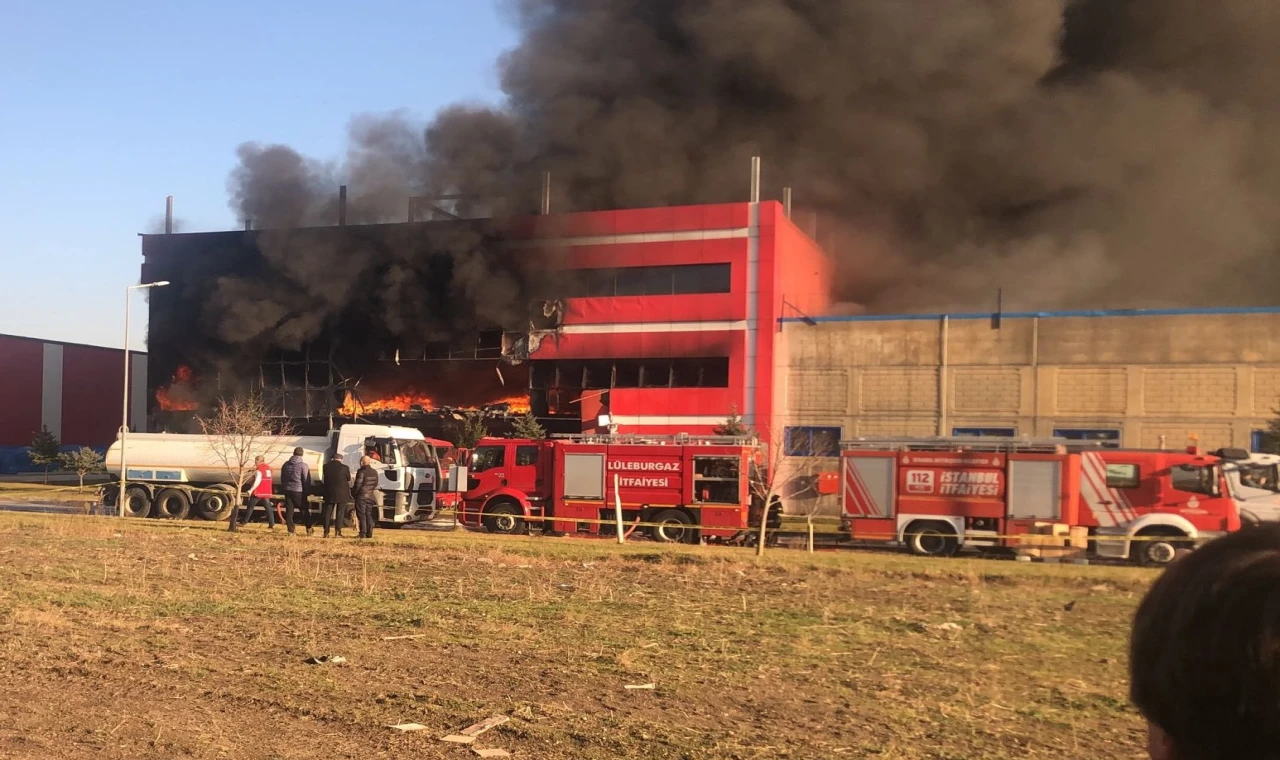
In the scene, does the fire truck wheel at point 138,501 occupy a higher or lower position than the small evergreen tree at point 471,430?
lower

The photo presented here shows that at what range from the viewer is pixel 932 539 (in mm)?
18562

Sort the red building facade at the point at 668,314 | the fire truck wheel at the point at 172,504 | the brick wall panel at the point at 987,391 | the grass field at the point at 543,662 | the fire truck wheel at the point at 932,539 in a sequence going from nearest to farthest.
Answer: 1. the grass field at the point at 543,662
2. the fire truck wheel at the point at 932,539
3. the fire truck wheel at the point at 172,504
4. the brick wall panel at the point at 987,391
5. the red building facade at the point at 668,314

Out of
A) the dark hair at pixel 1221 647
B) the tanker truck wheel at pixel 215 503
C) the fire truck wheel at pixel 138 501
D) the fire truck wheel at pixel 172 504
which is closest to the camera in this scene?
the dark hair at pixel 1221 647

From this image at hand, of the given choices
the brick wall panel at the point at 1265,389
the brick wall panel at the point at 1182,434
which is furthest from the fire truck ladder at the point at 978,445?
the brick wall panel at the point at 1265,389

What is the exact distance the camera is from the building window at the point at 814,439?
33.8m

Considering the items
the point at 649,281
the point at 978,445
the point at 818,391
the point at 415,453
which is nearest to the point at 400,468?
the point at 415,453

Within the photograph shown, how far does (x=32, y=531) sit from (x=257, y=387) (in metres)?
26.9

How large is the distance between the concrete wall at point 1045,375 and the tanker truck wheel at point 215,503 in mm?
18275

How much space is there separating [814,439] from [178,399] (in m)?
27.2

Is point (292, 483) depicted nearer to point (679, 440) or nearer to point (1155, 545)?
point (679, 440)

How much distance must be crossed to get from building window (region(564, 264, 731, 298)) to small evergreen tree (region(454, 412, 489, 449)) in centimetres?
588

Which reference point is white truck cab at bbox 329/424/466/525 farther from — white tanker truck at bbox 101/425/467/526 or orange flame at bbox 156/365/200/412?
orange flame at bbox 156/365/200/412

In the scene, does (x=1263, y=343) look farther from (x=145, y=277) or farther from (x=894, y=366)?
(x=145, y=277)

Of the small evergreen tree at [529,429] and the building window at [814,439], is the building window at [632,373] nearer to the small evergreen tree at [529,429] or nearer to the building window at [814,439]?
the building window at [814,439]
